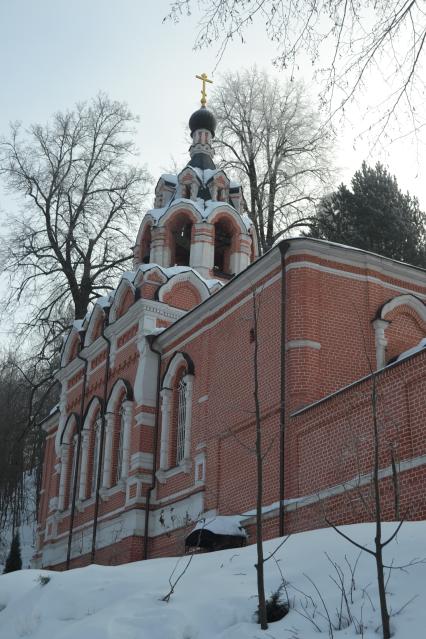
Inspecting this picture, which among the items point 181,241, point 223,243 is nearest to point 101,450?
point 181,241

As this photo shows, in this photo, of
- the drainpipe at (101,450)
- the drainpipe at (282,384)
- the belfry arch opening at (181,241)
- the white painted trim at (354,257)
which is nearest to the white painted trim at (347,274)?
the white painted trim at (354,257)

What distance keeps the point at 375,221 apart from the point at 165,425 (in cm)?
1359

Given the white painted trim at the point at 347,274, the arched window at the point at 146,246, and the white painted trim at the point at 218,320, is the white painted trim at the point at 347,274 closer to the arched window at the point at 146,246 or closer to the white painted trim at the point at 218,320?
the white painted trim at the point at 218,320

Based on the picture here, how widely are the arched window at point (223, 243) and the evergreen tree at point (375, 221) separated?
20.7 ft

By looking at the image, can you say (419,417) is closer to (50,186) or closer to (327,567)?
(327,567)

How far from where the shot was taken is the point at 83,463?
19.2m

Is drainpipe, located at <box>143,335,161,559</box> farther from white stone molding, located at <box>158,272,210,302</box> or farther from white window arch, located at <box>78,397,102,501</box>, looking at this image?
white window arch, located at <box>78,397,102,501</box>

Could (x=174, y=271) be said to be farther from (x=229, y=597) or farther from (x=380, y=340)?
(x=229, y=597)

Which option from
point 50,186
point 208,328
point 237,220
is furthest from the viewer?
point 50,186

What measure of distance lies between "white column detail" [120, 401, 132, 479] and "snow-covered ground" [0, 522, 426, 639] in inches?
295

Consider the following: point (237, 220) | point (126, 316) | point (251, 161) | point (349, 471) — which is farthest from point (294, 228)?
point (349, 471)

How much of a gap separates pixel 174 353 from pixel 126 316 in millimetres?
1929

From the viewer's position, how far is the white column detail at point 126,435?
54.9 ft

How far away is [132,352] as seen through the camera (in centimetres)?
1780
